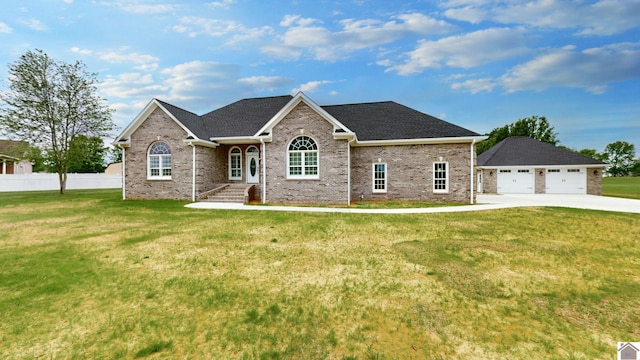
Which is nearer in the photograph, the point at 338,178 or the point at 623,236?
the point at 623,236

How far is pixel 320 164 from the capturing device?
16422 millimetres

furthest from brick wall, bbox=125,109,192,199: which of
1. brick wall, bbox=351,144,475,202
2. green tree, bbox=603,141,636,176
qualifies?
green tree, bbox=603,141,636,176

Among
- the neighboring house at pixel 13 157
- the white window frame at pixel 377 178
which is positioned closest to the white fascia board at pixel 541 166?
the white window frame at pixel 377 178

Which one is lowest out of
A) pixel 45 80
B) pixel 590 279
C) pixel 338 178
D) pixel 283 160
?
pixel 590 279

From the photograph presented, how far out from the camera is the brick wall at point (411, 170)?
1747 centimetres

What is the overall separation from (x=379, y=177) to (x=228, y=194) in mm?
10186

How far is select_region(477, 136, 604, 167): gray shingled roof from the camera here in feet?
79.7

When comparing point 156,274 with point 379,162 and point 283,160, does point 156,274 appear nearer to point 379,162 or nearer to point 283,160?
point 283,160

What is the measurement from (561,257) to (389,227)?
464 cm

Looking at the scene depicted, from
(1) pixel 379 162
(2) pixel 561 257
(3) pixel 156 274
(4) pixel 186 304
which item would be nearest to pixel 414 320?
(4) pixel 186 304

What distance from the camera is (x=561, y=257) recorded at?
658 cm

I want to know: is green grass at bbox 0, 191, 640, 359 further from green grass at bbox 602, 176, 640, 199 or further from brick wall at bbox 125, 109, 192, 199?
green grass at bbox 602, 176, 640, 199

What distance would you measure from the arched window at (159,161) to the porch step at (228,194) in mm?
3240

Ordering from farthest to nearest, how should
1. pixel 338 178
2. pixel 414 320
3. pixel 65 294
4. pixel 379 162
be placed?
pixel 379 162, pixel 338 178, pixel 65 294, pixel 414 320
